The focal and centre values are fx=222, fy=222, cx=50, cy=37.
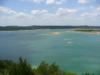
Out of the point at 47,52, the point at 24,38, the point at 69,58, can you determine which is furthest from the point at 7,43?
the point at 69,58

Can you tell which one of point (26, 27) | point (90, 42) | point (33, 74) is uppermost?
point (26, 27)

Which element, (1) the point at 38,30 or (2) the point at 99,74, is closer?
(2) the point at 99,74

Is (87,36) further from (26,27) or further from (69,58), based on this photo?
(26,27)

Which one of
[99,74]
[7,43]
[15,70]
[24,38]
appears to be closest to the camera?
[15,70]

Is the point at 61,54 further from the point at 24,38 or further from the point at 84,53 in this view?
the point at 24,38

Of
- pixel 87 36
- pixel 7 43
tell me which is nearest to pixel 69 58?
pixel 87 36

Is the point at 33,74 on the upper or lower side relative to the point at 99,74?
upper

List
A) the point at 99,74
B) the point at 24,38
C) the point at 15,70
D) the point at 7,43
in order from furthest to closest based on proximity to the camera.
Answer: the point at 7,43, the point at 24,38, the point at 99,74, the point at 15,70
